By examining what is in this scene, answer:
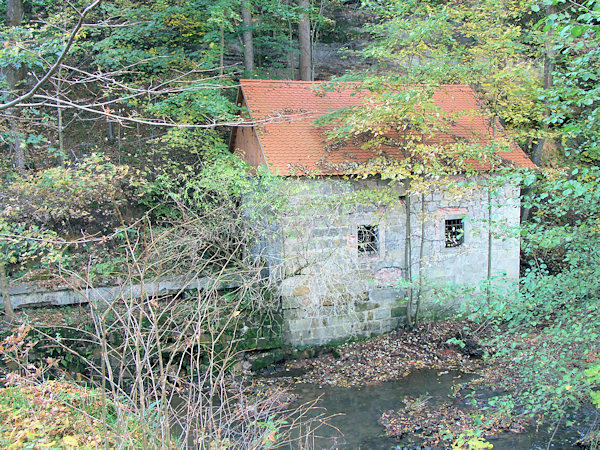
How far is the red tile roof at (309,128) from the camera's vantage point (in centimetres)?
936

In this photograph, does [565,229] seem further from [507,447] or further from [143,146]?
[143,146]

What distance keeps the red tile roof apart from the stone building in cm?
3

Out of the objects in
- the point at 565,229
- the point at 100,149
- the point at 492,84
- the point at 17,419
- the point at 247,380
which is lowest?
the point at 247,380

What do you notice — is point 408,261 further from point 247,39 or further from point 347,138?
point 247,39

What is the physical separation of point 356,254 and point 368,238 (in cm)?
59

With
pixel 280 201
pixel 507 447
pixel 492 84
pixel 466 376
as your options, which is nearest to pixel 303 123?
pixel 280 201

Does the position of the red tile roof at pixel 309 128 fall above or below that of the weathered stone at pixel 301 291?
above

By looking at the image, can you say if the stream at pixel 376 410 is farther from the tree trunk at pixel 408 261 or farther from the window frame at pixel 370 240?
the window frame at pixel 370 240

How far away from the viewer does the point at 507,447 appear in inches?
251

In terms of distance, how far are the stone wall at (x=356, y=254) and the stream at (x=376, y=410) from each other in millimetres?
1661

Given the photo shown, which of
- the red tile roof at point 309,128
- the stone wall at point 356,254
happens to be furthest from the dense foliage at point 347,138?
the stone wall at point 356,254

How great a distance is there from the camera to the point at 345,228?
32.1 feet

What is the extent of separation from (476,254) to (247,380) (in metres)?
6.26

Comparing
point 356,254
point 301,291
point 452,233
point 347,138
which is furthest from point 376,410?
point 347,138
